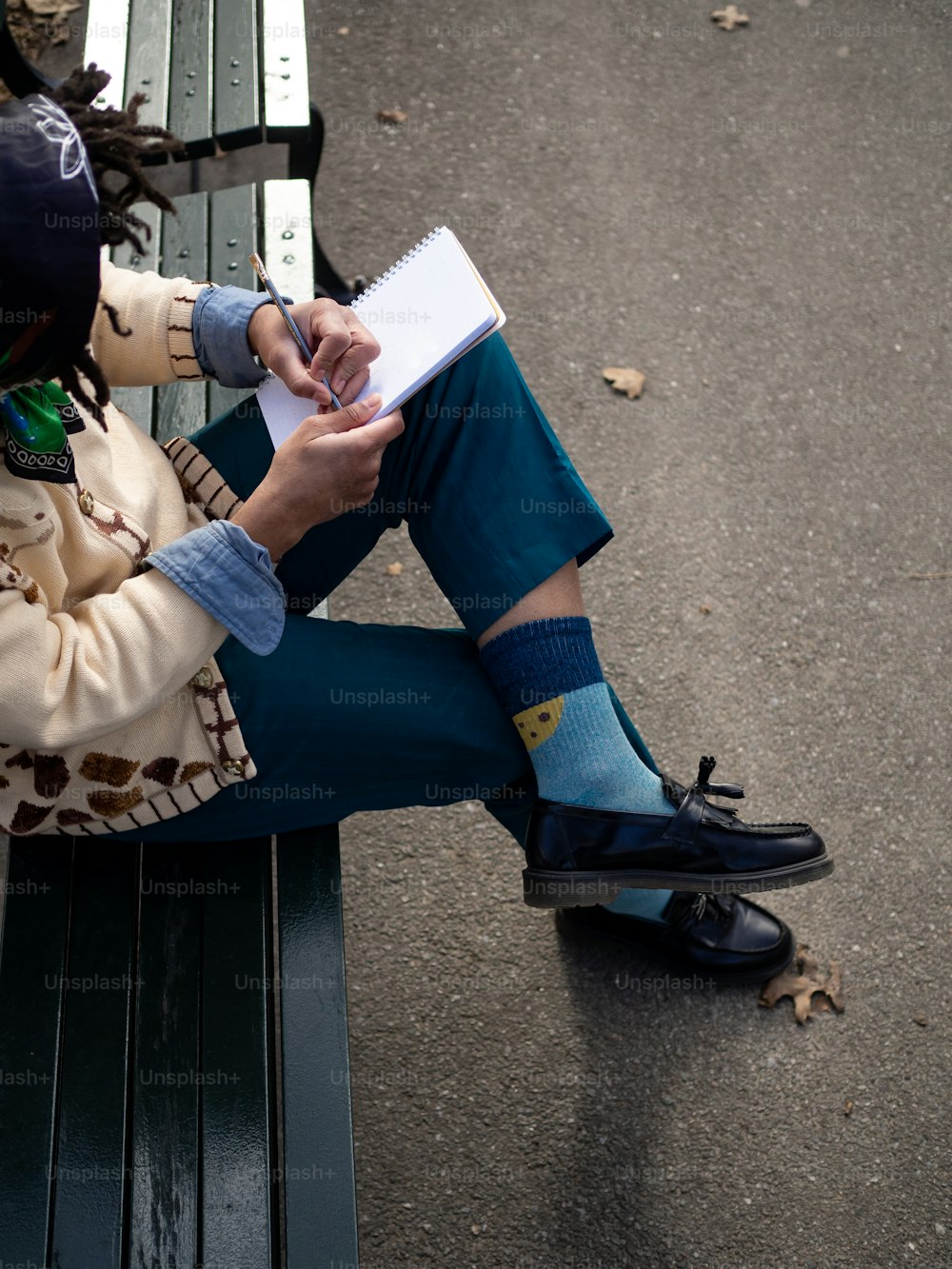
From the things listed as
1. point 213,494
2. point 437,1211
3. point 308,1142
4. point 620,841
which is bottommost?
point 437,1211

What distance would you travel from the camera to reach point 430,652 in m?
1.97

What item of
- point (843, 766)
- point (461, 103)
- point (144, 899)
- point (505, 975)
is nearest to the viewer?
point (144, 899)

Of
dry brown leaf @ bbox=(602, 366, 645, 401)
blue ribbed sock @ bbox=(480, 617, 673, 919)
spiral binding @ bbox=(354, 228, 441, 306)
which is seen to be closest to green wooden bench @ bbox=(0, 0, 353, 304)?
dry brown leaf @ bbox=(602, 366, 645, 401)

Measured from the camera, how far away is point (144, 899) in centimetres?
191

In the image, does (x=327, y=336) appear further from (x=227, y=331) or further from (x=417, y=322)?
(x=227, y=331)

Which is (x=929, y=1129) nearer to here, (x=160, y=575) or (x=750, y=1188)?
(x=750, y=1188)

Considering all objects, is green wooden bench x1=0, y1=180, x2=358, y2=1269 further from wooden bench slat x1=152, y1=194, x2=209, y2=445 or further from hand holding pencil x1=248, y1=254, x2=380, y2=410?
wooden bench slat x1=152, y1=194, x2=209, y2=445

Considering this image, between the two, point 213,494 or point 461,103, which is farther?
point 461,103

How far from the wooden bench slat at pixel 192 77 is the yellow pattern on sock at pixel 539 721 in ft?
5.70

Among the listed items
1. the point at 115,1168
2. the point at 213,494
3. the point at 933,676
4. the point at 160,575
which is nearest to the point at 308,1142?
the point at 115,1168

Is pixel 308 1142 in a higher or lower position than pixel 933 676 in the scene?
higher

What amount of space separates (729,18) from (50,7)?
235 centimetres

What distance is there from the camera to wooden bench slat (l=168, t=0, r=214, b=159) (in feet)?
9.52

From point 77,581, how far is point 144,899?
Answer: 20.9 inches
